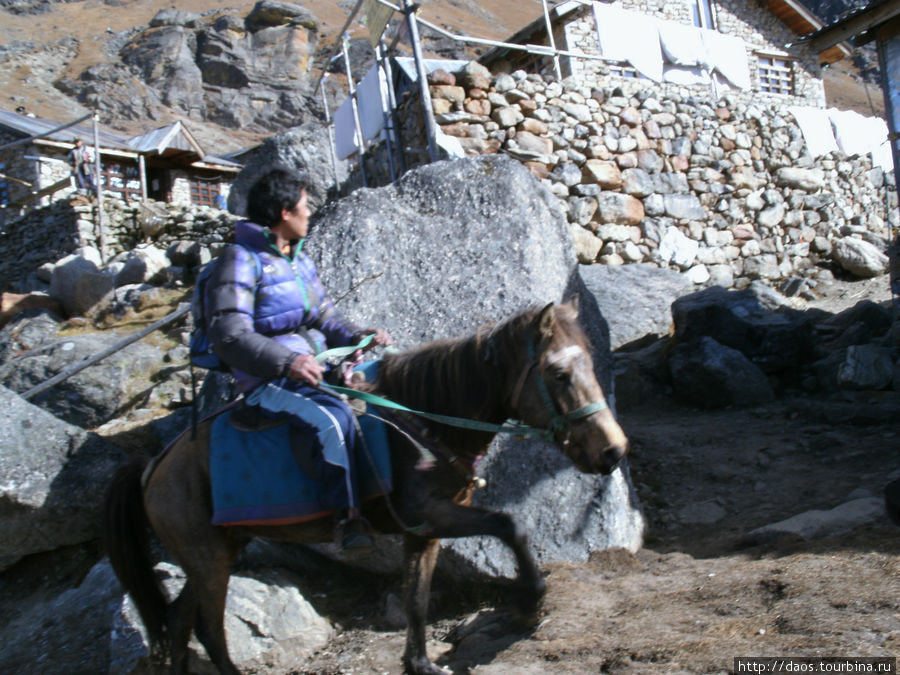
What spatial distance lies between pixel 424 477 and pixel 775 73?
1950 centimetres

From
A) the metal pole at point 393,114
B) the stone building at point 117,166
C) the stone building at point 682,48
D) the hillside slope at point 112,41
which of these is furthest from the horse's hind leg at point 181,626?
the hillside slope at point 112,41

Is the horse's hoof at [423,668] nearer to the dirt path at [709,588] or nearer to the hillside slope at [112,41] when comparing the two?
the dirt path at [709,588]

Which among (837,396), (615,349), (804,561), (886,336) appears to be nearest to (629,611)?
(804,561)

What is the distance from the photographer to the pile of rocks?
31.6 ft

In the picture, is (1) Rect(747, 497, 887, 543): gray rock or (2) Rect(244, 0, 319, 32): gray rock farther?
(2) Rect(244, 0, 319, 32): gray rock

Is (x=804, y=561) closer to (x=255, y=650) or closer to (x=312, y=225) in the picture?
(x=255, y=650)

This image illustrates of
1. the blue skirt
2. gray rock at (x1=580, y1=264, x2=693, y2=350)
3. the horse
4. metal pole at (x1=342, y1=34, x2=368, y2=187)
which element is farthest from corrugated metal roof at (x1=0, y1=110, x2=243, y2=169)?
the blue skirt

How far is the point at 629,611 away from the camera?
127 inches

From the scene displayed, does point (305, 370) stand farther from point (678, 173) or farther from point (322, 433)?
point (678, 173)

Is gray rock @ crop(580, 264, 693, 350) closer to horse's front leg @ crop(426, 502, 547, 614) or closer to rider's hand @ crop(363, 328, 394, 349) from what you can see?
rider's hand @ crop(363, 328, 394, 349)

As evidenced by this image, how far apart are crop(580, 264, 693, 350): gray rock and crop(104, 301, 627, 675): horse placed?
18.3 feet

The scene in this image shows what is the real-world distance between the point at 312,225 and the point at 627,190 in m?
6.68

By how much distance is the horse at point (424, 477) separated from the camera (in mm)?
2506

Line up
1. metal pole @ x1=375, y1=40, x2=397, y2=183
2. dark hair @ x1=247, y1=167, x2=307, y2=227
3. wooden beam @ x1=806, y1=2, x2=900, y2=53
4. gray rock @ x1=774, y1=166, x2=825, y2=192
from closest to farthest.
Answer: dark hair @ x1=247, y1=167, x2=307, y2=227, wooden beam @ x1=806, y1=2, x2=900, y2=53, metal pole @ x1=375, y1=40, x2=397, y2=183, gray rock @ x1=774, y1=166, x2=825, y2=192
